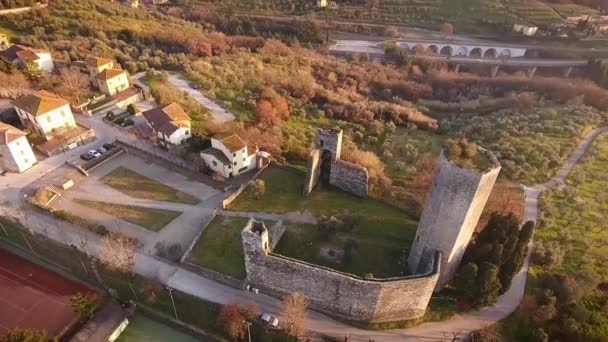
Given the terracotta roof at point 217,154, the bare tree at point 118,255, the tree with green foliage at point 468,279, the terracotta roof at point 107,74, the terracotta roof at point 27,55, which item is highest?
the terracotta roof at point 27,55

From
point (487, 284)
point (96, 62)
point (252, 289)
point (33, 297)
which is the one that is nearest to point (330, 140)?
point (252, 289)

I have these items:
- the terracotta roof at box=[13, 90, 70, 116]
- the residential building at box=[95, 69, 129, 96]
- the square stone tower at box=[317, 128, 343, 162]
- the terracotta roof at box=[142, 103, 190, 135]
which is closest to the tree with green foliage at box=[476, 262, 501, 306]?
the square stone tower at box=[317, 128, 343, 162]

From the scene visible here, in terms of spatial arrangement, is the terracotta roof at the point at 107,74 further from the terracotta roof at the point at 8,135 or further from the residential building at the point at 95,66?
the terracotta roof at the point at 8,135

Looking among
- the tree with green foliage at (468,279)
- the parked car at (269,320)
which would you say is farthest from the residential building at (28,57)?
the tree with green foliage at (468,279)

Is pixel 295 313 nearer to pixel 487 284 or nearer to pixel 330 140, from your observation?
pixel 487 284

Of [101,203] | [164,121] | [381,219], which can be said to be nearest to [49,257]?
[101,203]

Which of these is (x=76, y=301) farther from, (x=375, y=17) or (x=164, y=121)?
(x=375, y=17)

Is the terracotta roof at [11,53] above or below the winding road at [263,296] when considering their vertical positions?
above

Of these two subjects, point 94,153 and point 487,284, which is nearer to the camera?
point 487,284
